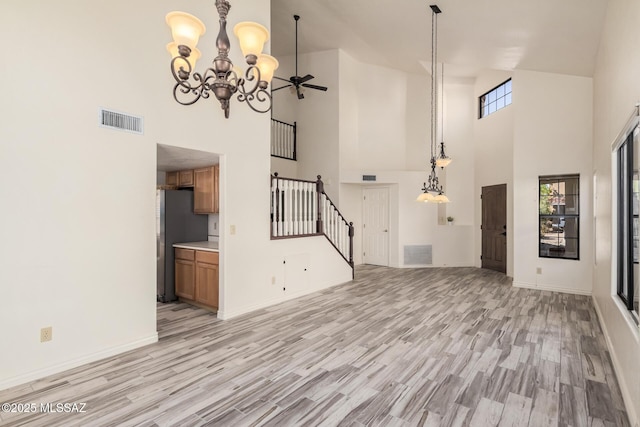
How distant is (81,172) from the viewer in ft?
9.96

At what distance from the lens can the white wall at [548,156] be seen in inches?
221

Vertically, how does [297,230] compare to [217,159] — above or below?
below

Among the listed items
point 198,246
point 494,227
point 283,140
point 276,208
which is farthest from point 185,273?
point 494,227

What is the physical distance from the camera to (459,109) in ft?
28.5

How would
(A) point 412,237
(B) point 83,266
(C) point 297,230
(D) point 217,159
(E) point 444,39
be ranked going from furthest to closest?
(A) point 412,237 < (C) point 297,230 < (E) point 444,39 < (D) point 217,159 < (B) point 83,266

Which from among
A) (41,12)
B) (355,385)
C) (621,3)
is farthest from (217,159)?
(621,3)

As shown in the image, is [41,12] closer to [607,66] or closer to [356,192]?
[607,66]

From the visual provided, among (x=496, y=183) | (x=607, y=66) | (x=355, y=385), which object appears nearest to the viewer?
(x=355, y=385)

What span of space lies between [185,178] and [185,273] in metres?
1.61

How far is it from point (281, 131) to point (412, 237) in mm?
4262

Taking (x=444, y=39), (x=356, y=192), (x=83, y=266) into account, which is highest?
(x=444, y=39)

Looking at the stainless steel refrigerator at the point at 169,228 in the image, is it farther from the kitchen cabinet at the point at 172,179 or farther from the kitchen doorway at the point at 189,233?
the kitchen cabinet at the point at 172,179

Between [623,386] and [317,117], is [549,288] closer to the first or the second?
[623,386]

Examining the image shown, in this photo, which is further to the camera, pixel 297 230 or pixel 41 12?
pixel 297 230
